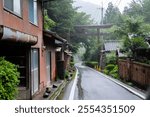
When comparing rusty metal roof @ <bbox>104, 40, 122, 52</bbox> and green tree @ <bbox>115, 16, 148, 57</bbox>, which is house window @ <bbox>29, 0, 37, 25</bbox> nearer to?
green tree @ <bbox>115, 16, 148, 57</bbox>

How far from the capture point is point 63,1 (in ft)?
68.1

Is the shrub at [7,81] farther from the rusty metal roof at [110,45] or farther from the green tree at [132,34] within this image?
the rusty metal roof at [110,45]

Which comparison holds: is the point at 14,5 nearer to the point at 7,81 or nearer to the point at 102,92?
the point at 7,81

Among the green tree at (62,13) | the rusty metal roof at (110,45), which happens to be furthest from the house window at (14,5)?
the rusty metal roof at (110,45)

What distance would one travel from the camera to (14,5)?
923cm

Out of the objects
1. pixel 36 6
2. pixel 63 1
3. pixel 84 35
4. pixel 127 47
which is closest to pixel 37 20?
pixel 36 6

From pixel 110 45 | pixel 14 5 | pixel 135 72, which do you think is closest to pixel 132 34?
pixel 135 72

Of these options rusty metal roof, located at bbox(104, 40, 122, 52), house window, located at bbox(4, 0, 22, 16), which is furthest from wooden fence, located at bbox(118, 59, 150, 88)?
rusty metal roof, located at bbox(104, 40, 122, 52)

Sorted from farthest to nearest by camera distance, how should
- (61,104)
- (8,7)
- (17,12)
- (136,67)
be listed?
1. (136,67)
2. (17,12)
3. (8,7)
4. (61,104)

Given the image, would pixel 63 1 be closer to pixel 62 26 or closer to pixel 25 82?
pixel 62 26

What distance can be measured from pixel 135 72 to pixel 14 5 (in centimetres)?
962

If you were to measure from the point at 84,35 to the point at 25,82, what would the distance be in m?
17.6

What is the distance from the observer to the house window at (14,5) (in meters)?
8.69

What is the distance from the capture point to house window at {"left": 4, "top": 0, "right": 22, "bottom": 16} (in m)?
8.69
